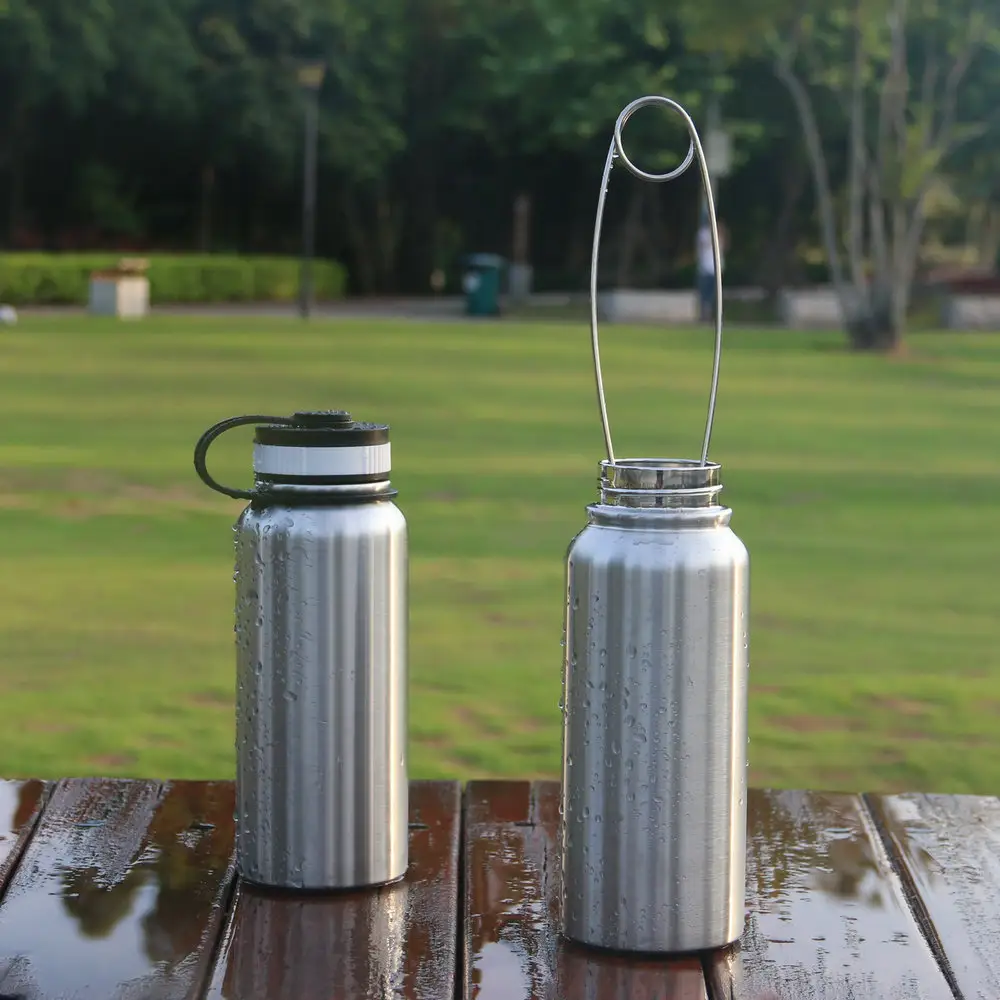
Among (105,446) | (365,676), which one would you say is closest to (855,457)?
(105,446)

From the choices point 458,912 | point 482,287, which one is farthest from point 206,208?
point 458,912

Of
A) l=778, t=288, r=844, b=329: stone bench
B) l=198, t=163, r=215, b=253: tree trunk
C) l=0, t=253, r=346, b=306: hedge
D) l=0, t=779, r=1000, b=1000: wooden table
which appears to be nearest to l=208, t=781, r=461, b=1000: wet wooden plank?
l=0, t=779, r=1000, b=1000: wooden table

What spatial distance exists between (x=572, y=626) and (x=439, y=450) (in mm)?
8769

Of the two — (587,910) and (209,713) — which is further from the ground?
(587,910)

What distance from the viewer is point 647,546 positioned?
1.78m

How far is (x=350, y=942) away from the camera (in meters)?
1.79

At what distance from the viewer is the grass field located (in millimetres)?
4570

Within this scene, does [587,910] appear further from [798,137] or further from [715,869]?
[798,137]

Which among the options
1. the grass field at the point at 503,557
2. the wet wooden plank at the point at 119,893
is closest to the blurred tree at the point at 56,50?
the grass field at the point at 503,557

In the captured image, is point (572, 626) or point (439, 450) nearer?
point (572, 626)

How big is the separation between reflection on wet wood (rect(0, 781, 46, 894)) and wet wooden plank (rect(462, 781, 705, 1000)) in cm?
49

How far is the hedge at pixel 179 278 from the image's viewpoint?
32938mm

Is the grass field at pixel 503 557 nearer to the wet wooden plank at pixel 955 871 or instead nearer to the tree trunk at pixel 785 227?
the wet wooden plank at pixel 955 871

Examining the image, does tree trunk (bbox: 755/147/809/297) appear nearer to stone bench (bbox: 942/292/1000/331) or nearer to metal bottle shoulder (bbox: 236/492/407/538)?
stone bench (bbox: 942/292/1000/331)
